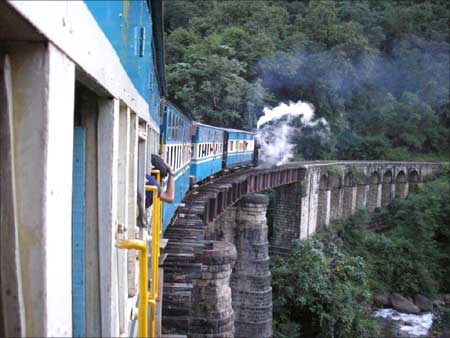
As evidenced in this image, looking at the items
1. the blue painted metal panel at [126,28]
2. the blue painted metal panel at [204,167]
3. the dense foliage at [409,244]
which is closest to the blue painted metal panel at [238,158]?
the blue painted metal panel at [204,167]

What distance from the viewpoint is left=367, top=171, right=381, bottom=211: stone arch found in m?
35.9

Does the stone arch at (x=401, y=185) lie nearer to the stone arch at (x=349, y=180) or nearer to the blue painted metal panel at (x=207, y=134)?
the stone arch at (x=349, y=180)

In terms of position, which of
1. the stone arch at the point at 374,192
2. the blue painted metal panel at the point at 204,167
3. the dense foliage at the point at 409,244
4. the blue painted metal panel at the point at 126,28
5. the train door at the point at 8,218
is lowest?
the dense foliage at the point at 409,244

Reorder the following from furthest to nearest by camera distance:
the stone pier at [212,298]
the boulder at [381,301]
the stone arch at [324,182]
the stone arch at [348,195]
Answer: the stone arch at [348,195] → the stone arch at [324,182] → the boulder at [381,301] → the stone pier at [212,298]

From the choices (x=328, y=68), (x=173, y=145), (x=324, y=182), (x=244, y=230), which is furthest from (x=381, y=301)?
(x=173, y=145)

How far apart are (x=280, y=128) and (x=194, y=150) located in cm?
2416

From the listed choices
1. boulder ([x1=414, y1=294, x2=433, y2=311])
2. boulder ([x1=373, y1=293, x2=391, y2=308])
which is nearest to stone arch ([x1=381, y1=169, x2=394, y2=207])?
boulder ([x1=414, y1=294, x2=433, y2=311])

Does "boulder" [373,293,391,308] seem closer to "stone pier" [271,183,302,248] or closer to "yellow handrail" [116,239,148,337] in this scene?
"stone pier" [271,183,302,248]

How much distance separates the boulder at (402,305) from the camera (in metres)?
24.7

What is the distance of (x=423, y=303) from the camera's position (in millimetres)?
25672

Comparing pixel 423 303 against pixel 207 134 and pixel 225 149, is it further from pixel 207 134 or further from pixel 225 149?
pixel 207 134

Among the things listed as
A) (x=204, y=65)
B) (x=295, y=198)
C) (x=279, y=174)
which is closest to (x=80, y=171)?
(x=279, y=174)

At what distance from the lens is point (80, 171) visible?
2.03 metres

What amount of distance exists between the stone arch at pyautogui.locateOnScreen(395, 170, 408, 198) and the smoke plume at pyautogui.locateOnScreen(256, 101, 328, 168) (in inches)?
286
